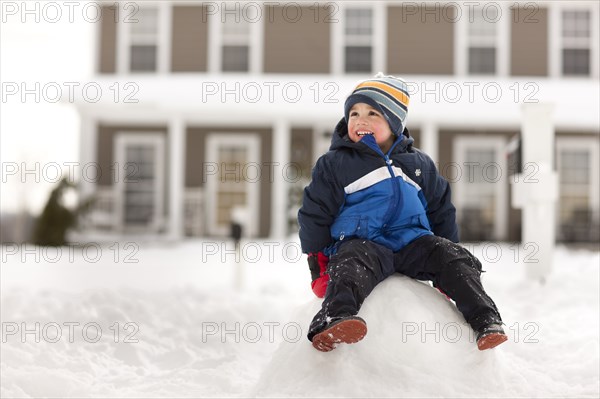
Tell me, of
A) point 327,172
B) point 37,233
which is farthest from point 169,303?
point 37,233

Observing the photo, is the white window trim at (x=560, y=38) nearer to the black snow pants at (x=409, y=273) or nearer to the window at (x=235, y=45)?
the window at (x=235, y=45)

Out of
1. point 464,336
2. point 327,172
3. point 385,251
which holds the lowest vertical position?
point 464,336

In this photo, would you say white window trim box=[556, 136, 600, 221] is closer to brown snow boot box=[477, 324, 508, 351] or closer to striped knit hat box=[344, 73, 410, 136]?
striped knit hat box=[344, 73, 410, 136]

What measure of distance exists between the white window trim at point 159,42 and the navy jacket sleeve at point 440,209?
12.2m

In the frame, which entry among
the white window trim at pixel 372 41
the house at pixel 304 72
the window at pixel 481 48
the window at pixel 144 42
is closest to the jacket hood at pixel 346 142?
the house at pixel 304 72

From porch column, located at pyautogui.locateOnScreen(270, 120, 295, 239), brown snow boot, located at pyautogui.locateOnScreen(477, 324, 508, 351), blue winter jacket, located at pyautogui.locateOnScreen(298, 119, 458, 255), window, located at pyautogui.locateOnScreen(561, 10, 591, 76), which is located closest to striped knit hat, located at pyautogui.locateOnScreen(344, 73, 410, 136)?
blue winter jacket, located at pyautogui.locateOnScreen(298, 119, 458, 255)

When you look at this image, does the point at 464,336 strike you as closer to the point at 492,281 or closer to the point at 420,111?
the point at 492,281

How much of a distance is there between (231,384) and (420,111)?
9.50 meters

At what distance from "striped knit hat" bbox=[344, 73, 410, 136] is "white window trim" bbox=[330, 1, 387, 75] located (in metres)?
11.4

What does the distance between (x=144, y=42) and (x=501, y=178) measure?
29.6 feet

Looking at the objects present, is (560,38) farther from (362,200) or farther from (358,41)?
(362,200)

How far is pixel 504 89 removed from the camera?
12094 mm

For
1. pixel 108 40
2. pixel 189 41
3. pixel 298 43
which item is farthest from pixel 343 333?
pixel 108 40

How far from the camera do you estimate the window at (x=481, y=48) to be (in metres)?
14.3
